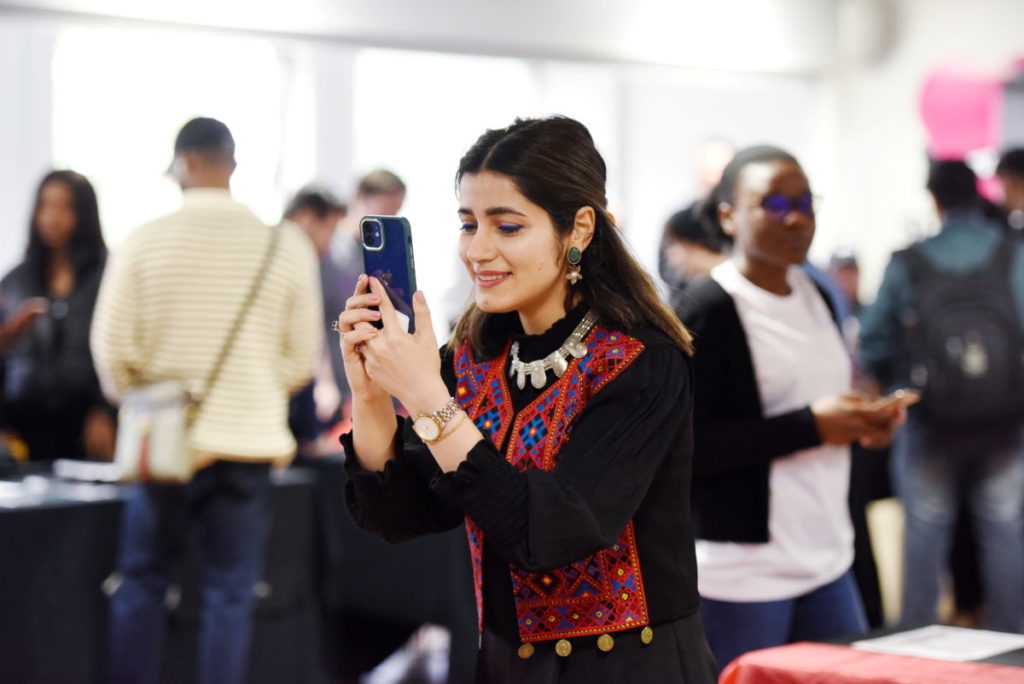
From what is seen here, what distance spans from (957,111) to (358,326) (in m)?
5.73

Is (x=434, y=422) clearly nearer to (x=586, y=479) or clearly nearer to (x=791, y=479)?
(x=586, y=479)

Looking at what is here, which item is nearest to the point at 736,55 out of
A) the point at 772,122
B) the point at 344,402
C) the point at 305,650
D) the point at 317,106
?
the point at 772,122

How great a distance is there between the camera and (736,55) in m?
8.10

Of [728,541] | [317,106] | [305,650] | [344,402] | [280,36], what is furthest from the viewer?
[317,106]

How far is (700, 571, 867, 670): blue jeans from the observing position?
247cm

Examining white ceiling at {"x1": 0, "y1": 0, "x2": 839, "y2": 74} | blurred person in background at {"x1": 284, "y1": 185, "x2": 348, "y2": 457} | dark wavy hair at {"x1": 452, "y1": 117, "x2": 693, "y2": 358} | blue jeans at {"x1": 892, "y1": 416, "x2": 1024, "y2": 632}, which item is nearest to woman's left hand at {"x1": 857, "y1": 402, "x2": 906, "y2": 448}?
dark wavy hair at {"x1": 452, "y1": 117, "x2": 693, "y2": 358}

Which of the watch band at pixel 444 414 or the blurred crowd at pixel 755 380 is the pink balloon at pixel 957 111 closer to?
the blurred crowd at pixel 755 380

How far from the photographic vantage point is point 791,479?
2.58 meters

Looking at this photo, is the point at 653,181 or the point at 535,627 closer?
the point at 535,627

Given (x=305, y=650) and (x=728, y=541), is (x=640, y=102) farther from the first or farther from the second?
(x=728, y=541)

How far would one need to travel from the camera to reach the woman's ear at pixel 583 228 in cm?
172

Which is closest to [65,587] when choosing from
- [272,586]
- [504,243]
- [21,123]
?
[272,586]

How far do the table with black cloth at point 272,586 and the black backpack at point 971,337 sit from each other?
1.54 meters

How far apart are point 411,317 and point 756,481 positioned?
1141 millimetres
